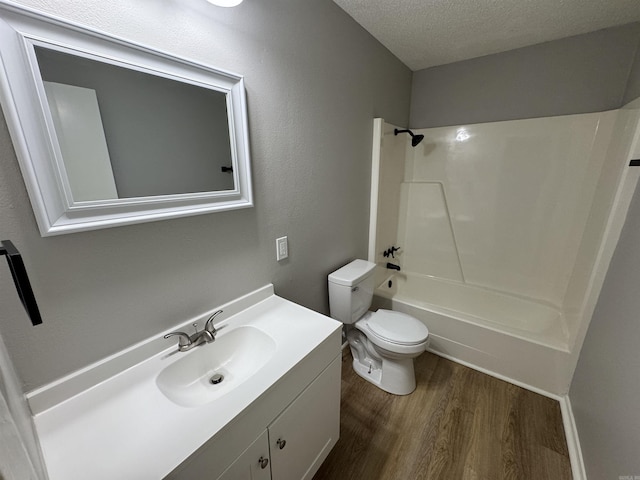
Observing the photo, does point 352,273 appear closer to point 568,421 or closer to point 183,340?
point 183,340

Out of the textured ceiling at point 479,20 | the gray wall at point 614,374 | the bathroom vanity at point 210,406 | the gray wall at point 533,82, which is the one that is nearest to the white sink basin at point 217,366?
the bathroom vanity at point 210,406

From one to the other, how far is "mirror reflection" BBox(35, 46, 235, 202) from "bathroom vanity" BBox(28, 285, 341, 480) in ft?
1.79

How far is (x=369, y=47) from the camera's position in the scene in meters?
1.70

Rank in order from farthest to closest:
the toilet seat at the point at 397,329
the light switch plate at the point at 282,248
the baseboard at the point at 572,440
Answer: the toilet seat at the point at 397,329
the light switch plate at the point at 282,248
the baseboard at the point at 572,440

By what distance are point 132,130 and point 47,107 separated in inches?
7.6

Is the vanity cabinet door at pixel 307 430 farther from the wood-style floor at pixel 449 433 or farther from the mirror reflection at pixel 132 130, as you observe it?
the mirror reflection at pixel 132 130

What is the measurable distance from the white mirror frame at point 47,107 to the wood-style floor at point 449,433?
1451mm

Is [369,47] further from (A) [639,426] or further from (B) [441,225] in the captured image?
(A) [639,426]

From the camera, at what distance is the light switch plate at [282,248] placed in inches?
51.9

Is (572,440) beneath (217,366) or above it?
beneath

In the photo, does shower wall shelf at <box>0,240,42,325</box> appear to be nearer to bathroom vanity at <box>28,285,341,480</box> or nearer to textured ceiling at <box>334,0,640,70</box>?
bathroom vanity at <box>28,285,341,480</box>

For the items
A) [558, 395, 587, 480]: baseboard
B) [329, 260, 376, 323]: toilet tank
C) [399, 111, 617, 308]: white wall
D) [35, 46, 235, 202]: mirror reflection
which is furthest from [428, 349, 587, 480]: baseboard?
[35, 46, 235, 202]: mirror reflection

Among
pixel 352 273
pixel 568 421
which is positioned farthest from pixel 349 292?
pixel 568 421

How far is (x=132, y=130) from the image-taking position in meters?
0.82
